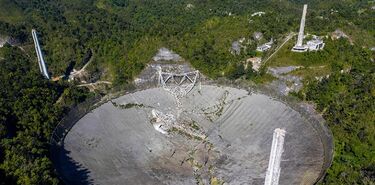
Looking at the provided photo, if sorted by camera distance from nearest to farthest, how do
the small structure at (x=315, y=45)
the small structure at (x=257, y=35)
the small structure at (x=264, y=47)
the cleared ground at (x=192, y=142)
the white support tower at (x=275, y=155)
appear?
the white support tower at (x=275, y=155) → the cleared ground at (x=192, y=142) → the small structure at (x=315, y=45) → the small structure at (x=264, y=47) → the small structure at (x=257, y=35)

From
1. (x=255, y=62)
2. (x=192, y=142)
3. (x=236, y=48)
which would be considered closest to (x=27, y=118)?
(x=192, y=142)

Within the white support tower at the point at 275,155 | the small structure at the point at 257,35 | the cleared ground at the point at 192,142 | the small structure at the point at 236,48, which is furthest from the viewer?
the small structure at the point at 257,35

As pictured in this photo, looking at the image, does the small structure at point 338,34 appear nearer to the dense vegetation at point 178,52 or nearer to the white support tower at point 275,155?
the dense vegetation at point 178,52

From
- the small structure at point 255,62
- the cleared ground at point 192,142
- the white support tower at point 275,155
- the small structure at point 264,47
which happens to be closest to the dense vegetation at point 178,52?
the small structure at point 255,62

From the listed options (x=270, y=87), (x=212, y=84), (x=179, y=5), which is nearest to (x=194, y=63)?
(x=270, y=87)

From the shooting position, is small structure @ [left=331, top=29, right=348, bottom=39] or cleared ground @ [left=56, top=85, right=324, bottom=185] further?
small structure @ [left=331, top=29, right=348, bottom=39]

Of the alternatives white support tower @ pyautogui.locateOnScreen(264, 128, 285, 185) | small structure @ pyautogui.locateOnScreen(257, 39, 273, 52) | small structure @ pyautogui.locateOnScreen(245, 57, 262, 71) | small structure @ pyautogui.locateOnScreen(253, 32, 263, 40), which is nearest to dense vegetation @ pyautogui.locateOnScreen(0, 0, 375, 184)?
small structure @ pyautogui.locateOnScreen(253, 32, 263, 40)

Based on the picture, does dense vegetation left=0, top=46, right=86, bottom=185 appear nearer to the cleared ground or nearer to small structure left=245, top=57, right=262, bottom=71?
the cleared ground
